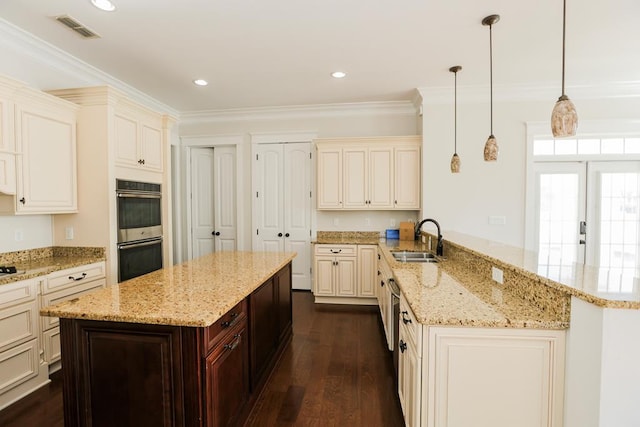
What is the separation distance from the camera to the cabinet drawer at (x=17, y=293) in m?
2.11

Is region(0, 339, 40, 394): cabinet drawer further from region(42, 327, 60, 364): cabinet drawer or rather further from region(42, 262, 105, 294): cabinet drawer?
region(42, 262, 105, 294): cabinet drawer

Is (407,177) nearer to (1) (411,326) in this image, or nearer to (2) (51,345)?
(1) (411,326)

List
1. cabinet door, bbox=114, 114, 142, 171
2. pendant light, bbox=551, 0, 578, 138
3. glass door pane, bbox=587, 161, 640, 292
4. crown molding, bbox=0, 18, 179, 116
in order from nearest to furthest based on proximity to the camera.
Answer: pendant light, bbox=551, 0, 578, 138 → crown molding, bbox=0, 18, 179, 116 → cabinet door, bbox=114, 114, 142, 171 → glass door pane, bbox=587, 161, 640, 292

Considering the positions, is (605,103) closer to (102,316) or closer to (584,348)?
(584,348)

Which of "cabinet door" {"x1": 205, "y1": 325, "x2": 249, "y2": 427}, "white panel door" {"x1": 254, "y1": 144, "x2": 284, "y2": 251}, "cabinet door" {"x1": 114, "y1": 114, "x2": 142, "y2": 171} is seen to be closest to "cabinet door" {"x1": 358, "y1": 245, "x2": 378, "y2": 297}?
"white panel door" {"x1": 254, "y1": 144, "x2": 284, "y2": 251}

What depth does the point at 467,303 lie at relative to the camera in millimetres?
1581

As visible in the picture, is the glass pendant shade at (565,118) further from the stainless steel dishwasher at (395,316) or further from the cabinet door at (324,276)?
the cabinet door at (324,276)

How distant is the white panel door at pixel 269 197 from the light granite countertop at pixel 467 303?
2940 millimetres

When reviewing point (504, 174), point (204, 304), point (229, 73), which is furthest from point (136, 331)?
point (504, 174)

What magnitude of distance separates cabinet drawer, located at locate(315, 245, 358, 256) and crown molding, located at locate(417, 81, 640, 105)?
220 centimetres

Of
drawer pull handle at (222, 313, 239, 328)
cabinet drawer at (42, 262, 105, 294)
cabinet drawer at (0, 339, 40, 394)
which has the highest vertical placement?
cabinet drawer at (42, 262, 105, 294)

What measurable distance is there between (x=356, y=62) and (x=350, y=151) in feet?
4.39

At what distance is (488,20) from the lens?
2.48m

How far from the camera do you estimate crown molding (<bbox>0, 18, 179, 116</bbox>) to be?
2.62 meters
